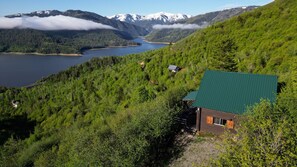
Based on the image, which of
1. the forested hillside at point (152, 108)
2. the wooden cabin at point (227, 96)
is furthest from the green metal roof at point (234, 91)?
the forested hillside at point (152, 108)

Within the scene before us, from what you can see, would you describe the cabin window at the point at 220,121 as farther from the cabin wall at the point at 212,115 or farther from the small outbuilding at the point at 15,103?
the small outbuilding at the point at 15,103

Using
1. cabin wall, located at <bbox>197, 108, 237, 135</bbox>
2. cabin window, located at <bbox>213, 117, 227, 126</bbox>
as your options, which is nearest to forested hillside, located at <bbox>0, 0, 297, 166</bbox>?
cabin wall, located at <bbox>197, 108, 237, 135</bbox>

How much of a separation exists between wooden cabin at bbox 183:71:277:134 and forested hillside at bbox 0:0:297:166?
2.29 meters

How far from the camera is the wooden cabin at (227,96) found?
29.3 m

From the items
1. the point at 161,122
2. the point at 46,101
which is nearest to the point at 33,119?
the point at 46,101

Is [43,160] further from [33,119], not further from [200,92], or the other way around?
[33,119]

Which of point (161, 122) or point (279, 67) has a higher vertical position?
point (279, 67)

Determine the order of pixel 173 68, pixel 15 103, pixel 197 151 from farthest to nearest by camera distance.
→ pixel 15 103 < pixel 173 68 < pixel 197 151

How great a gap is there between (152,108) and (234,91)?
10.4 meters

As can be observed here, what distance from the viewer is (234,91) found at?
1202 inches

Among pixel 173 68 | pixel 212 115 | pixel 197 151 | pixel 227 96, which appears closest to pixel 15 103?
pixel 173 68

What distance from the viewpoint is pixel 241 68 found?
5666 cm

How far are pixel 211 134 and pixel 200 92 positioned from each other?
5.02 metres

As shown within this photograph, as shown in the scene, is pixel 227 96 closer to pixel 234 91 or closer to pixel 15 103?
pixel 234 91
